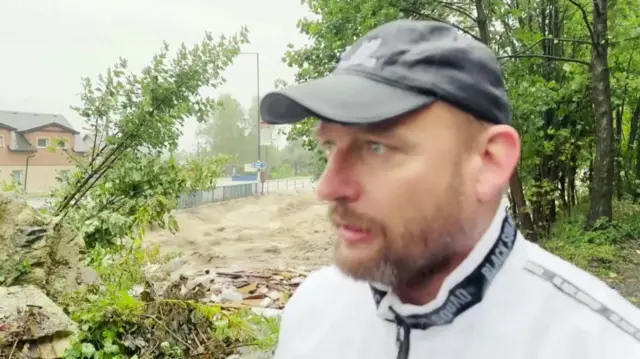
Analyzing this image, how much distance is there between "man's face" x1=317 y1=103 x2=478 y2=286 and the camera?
475mm

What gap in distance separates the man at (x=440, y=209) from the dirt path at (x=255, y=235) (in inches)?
109

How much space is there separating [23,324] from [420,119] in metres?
1.35

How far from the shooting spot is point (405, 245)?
0.49m

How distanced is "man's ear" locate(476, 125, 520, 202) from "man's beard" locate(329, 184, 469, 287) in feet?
0.08

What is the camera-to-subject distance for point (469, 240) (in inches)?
19.6

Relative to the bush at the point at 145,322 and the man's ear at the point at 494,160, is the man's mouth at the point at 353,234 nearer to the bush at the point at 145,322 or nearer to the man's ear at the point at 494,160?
the man's ear at the point at 494,160

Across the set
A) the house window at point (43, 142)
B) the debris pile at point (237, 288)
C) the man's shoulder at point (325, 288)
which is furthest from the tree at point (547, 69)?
the man's shoulder at point (325, 288)

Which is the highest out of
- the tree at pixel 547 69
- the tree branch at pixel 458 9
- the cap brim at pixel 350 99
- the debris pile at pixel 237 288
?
the tree branch at pixel 458 9

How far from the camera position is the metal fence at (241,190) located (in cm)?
313

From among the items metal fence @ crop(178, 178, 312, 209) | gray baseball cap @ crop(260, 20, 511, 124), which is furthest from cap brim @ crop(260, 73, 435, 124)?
metal fence @ crop(178, 178, 312, 209)

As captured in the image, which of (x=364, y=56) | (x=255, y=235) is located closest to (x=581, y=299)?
(x=364, y=56)

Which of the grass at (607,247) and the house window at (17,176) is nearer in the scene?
the house window at (17,176)

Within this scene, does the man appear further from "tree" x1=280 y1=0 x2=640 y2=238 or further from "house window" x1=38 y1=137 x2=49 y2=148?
"tree" x1=280 y1=0 x2=640 y2=238

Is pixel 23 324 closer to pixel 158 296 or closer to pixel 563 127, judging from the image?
pixel 158 296
